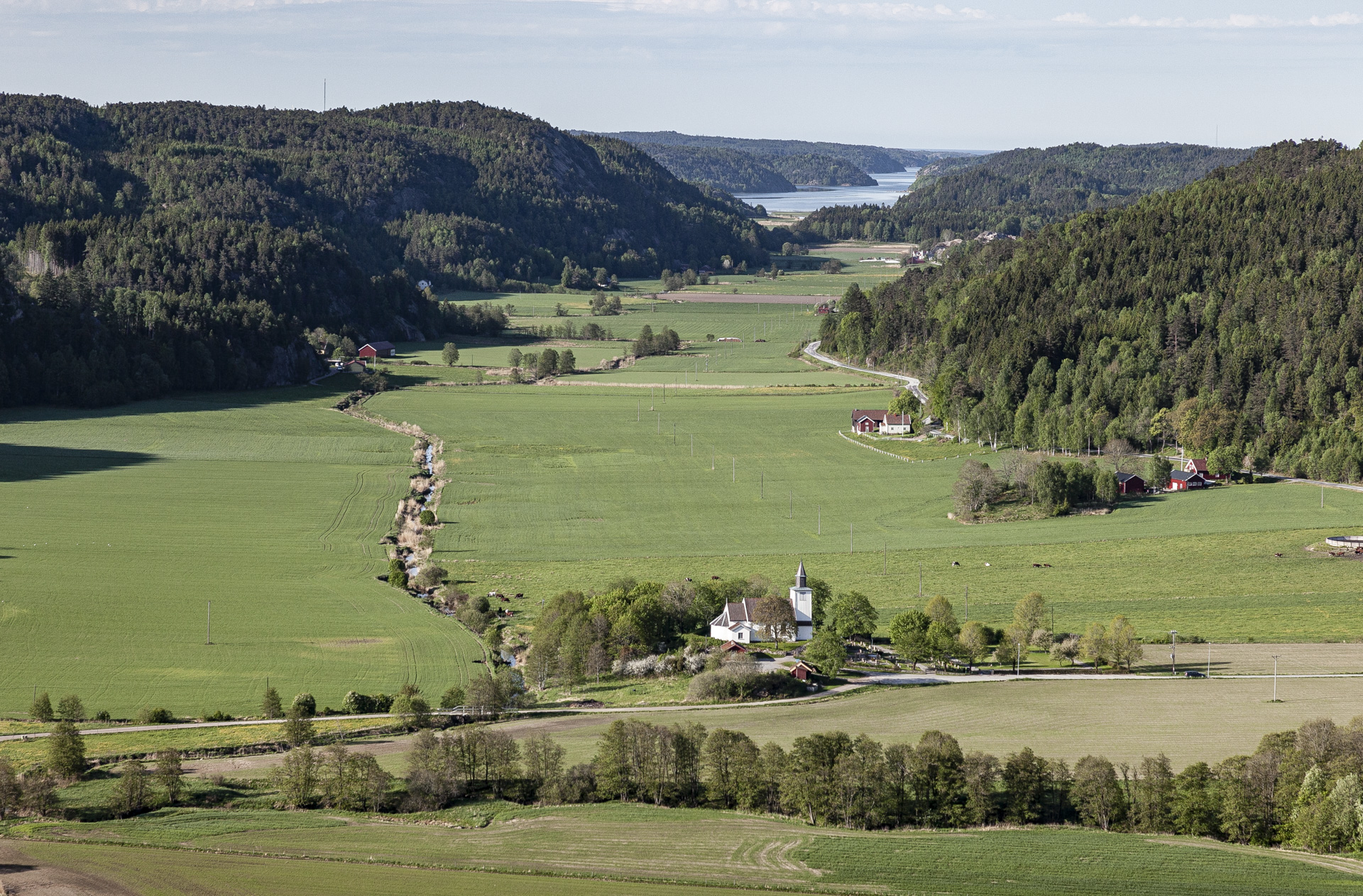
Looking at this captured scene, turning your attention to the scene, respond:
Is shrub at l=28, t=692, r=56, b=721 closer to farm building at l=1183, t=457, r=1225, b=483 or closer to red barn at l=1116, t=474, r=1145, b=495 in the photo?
red barn at l=1116, t=474, r=1145, b=495

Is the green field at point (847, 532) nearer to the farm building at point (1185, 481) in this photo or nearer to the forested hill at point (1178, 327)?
the farm building at point (1185, 481)

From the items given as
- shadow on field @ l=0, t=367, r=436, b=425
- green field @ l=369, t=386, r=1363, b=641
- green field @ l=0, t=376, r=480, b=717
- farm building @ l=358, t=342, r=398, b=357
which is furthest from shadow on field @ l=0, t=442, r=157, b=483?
farm building @ l=358, t=342, r=398, b=357

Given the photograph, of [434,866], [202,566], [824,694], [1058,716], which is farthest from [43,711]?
[1058,716]

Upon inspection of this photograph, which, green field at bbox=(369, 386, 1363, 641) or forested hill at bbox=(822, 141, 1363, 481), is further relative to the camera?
forested hill at bbox=(822, 141, 1363, 481)

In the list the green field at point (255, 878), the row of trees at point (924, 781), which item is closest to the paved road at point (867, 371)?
the row of trees at point (924, 781)

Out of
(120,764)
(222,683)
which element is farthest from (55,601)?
(120,764)

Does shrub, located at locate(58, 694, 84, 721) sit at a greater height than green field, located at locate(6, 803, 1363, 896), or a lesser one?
greater

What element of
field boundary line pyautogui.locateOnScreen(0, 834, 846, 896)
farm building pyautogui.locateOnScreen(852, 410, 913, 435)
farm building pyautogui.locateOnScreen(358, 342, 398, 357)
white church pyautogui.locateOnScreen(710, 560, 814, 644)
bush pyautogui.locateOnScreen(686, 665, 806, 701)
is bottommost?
field boundary line pyautogui.locateOnScreen(0, 834, 846, 896)
